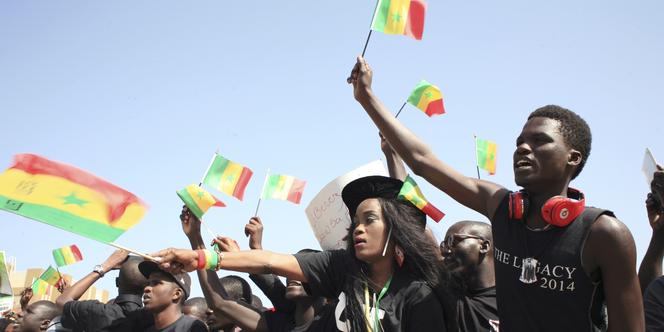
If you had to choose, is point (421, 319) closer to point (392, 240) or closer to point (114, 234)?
point (392, 240)

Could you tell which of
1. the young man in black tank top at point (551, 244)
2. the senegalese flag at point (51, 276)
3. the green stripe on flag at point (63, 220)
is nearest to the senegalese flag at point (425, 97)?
the young man in black tank top at point (551, 244)

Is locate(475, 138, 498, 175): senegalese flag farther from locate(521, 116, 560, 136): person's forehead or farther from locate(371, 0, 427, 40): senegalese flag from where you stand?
locate(521, 116, 560, 136): person's forehead

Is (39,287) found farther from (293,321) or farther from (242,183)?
(293,321)

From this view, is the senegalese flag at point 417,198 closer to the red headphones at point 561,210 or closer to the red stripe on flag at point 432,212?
the red stripe on flag at point 432,212

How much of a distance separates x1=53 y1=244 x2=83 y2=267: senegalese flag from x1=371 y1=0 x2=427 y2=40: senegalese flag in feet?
21.3

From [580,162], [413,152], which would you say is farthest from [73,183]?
[580,162]

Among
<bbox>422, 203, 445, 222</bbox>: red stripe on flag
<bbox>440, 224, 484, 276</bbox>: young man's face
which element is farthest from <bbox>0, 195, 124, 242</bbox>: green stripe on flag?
<bbox>440, 224, 484, 276</bbox>: young man's face

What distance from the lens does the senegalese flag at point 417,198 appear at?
405 cm

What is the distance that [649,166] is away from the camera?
4.22m

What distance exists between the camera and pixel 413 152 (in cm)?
356

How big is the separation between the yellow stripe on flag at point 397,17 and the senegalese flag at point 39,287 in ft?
21.8

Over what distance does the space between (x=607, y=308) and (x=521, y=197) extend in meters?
0.61

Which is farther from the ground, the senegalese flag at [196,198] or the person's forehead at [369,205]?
the person's forehead at [369,205]

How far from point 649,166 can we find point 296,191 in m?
3.64
